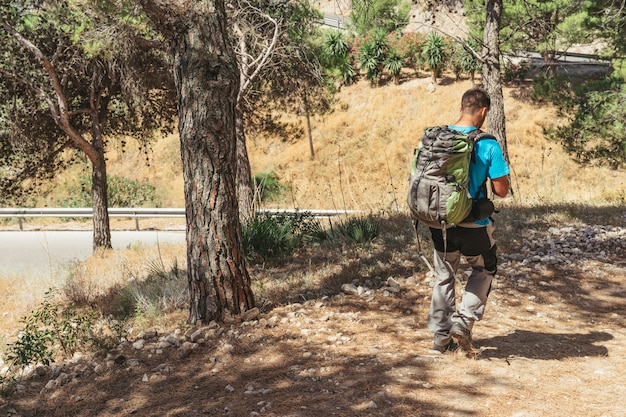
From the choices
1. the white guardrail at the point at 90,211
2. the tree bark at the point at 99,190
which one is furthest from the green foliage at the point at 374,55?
the tree bark at the point at 99,190

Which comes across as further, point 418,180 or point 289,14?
point 289,14

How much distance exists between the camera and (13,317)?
8.22 metres

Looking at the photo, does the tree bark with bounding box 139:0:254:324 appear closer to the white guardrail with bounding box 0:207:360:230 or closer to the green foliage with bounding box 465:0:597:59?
the white guardrail with bounding box 0:207:360:230

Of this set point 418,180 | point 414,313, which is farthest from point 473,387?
point 414,313

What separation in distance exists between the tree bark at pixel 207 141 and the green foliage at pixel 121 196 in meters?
21.4

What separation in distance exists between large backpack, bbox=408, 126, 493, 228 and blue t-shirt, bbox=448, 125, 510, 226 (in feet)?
0.23

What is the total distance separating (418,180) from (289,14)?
1149cm

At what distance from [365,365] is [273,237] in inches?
172

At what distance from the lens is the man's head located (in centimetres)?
413

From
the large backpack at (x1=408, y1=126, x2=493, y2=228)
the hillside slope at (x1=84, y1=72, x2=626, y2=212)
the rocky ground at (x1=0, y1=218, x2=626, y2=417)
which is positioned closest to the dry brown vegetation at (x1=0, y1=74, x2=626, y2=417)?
the rocky ground at (x1=0, y1=218, x2=626, y2=417)

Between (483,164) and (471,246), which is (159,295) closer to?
(471,246)

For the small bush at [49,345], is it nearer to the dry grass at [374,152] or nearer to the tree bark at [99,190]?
the tree bark at [99,190]

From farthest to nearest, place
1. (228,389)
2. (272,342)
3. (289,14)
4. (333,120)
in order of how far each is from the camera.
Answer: (333,120), (289,14), (272,342), (228,389)

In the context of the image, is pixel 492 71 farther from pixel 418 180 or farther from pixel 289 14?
pixel 418 180
